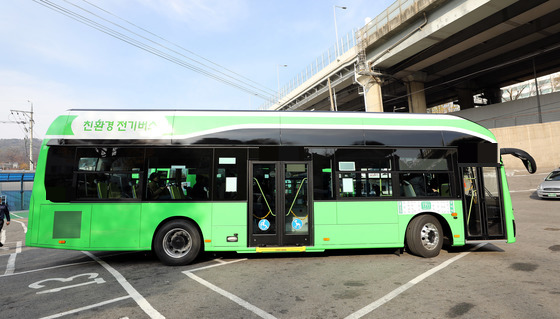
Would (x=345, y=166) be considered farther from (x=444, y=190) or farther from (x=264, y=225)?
(x=444, y=190)

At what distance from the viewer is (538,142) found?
21.7 m

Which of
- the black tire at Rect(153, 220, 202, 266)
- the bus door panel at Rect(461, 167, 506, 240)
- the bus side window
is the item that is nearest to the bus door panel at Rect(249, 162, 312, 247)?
the bus side window

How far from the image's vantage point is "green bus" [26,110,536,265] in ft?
19.6

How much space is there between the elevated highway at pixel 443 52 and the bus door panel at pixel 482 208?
49.6ft

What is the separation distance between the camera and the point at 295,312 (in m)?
3.71

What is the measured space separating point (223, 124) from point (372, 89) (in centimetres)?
2355

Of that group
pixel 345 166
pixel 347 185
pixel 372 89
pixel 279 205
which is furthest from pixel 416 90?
pixel 279 205

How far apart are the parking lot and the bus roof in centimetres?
286

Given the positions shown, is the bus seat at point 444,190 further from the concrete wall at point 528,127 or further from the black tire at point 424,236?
the concrete wall at point 528,127

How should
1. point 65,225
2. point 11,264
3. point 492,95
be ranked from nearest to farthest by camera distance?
point 65,225, point 11,264, point 492,95

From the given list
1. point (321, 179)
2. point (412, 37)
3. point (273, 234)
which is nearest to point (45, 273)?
point (273, 234)

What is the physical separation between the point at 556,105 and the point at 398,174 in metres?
26.9

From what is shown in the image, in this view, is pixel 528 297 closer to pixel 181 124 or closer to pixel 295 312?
pixel 295 312

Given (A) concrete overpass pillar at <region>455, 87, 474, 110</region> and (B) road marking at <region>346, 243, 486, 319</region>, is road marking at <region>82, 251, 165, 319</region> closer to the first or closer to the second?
(B) road marking at <region>346, 243, 486, 319</region>
